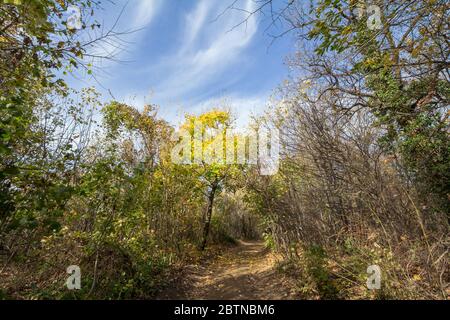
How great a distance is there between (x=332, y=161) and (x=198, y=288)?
14.3ft

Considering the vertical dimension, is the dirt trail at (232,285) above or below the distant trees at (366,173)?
below

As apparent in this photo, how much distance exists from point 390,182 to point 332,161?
1.15 m

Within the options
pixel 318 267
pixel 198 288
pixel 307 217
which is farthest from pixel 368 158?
pixel 198 288

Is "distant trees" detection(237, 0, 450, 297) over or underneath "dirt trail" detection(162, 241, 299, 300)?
over

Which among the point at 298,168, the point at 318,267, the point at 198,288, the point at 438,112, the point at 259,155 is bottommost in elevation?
the point at 198,288

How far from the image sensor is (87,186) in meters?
3.66

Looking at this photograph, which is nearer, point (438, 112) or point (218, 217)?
point (438, 112)

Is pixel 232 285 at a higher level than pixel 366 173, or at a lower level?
lower

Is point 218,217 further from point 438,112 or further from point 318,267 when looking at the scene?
point 438,112

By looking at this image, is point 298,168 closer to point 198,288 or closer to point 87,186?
point 198,288

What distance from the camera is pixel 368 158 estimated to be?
16.8ft
